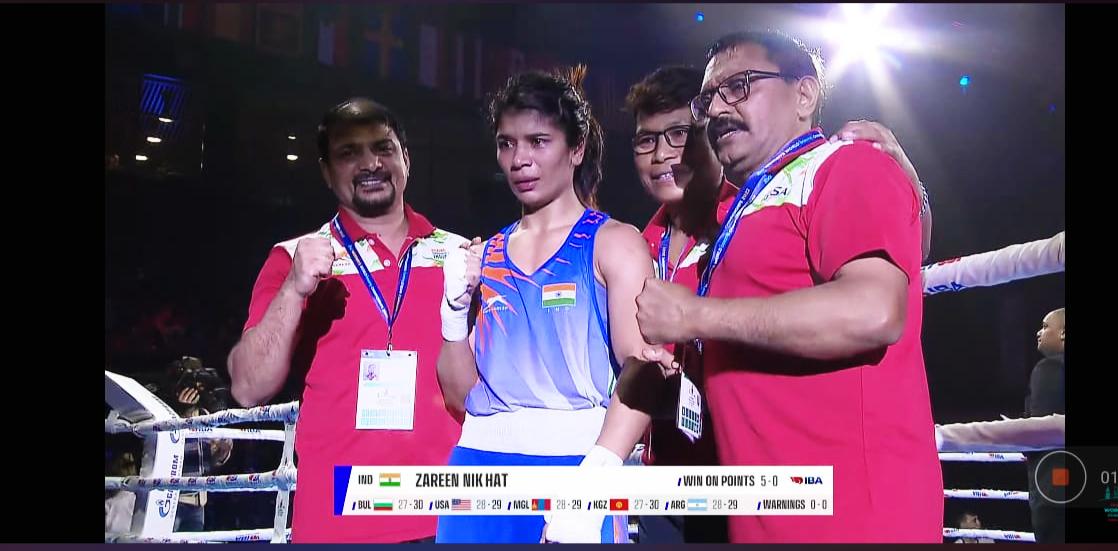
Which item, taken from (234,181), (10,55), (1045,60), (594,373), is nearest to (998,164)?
(1045,60)

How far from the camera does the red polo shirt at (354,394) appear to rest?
9.06ft

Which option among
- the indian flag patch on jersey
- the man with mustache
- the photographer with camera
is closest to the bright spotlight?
the man with mustache

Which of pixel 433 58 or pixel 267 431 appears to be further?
pixel 267 431

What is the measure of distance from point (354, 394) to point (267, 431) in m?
0.75

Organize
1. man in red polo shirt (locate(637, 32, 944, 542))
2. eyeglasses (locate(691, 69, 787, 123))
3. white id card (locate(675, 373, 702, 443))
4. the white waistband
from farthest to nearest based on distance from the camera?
the white waistband < eyeglasses (locate(691, 69, 787, 123)) < white id card (locate(675, 373, 702, 443)) < man in red polo shirt (locate(637, 32, 944, 542))

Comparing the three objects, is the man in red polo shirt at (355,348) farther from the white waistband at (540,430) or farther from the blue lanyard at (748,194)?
the blue lanyard at (748,194)

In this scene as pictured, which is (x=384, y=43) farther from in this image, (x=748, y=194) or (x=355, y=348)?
(x=748, y=194)

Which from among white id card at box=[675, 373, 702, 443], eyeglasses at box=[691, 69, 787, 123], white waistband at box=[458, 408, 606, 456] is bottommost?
white waistband at box=[458, 408, 606, 456]

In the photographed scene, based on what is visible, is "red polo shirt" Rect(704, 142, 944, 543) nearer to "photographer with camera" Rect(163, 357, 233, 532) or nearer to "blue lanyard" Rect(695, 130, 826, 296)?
"blue lanyard" Rect(695, 130, 826, 296)

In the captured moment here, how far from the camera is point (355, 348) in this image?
9.13 ft

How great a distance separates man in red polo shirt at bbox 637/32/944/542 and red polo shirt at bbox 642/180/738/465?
0.79ft

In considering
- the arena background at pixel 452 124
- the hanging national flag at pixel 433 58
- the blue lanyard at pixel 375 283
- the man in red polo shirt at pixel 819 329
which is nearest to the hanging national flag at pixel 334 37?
A: the arena background at pixel 452 124

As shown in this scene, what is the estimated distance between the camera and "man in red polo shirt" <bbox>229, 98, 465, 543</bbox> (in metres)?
2.76

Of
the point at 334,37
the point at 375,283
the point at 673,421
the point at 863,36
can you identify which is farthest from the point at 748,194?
the point at 334,37
